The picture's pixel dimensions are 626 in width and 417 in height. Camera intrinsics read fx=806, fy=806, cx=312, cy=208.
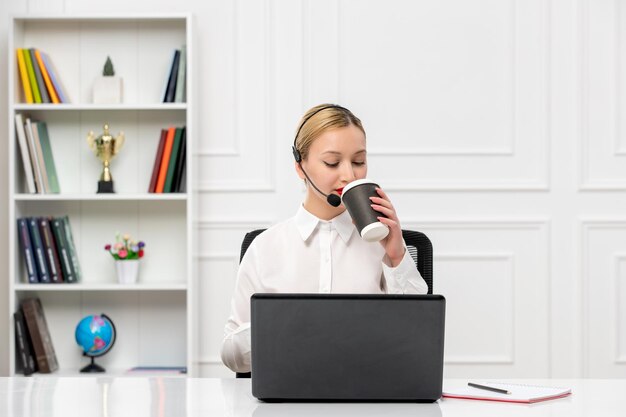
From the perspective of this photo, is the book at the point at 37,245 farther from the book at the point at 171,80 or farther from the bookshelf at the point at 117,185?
the book at the point at 171,80

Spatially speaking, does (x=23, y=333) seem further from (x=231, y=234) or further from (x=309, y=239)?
(x=309, y=239)

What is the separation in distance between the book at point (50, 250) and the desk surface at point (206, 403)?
1.90 metres

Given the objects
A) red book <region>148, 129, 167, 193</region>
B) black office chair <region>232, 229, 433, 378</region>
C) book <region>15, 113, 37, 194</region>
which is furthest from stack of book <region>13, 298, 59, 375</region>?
black office chair <region>232, 229, 433, 378</region>

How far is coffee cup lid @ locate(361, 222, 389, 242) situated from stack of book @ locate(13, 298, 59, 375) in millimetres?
2207

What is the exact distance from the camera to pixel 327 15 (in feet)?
11.2

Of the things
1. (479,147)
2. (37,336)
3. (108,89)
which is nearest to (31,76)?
(108,89)

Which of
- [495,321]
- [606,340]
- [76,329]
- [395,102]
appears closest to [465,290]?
[495,321]

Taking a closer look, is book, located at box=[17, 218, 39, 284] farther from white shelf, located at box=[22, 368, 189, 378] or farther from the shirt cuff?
the shirt cuff

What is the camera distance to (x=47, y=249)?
329cm

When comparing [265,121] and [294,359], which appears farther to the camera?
[265,121]

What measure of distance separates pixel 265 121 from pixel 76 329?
117cm

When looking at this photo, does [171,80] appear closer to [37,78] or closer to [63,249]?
[37,78]

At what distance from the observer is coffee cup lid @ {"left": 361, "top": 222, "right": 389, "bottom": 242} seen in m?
1.46

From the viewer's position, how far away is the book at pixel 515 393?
1.29 m
